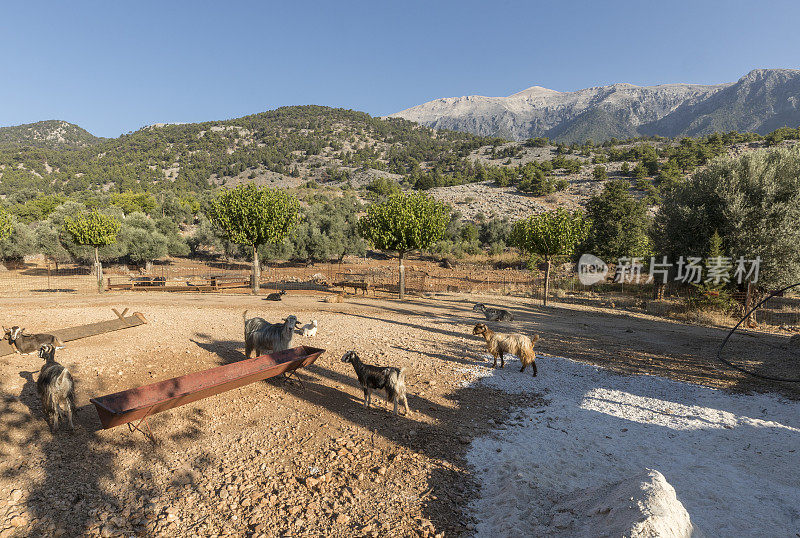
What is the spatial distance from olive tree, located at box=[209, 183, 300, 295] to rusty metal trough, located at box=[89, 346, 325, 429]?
15.4 m

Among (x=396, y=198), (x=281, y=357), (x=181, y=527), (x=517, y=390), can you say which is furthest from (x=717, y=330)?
(x=181, y=527)

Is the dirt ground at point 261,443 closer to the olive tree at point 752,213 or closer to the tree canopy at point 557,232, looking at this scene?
the tree canopy at point 557,232

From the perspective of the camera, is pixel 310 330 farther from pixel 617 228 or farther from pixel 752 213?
pixel 617 228

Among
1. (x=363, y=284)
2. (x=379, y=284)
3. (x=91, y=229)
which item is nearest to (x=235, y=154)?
(x=91, y=229)

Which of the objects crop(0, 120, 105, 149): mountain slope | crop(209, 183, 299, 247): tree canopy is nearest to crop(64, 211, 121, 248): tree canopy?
crop(209, 183, 299, 247): tree canopy

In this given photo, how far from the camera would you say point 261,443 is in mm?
5906

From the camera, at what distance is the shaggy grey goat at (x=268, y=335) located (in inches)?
344

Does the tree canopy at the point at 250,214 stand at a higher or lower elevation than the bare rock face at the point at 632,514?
higher

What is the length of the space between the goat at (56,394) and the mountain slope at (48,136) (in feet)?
682

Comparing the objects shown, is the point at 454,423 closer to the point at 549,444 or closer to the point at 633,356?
the point at 549,444

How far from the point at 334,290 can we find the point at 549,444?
811 inches

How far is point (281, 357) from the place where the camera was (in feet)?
27.2

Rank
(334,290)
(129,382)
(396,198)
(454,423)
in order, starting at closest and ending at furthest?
(454,423), (129,382), (396,198), (334,290)

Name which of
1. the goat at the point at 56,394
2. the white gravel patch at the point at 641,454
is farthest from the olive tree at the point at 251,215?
the white gravel patch at the point at 641,454
